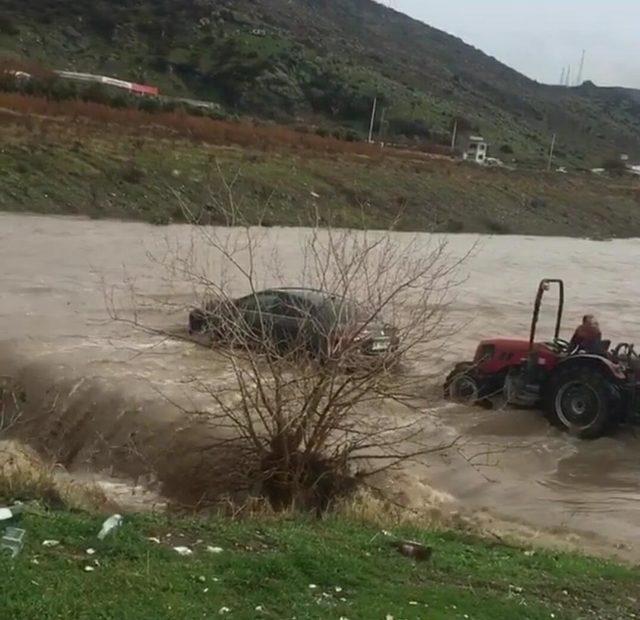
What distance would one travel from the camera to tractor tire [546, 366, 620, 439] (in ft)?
45.7

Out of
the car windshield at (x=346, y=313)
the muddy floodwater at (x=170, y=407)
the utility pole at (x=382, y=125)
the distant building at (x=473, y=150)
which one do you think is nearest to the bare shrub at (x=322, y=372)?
the car windshield at (x=346, y=313)

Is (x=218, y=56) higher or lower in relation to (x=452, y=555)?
higher

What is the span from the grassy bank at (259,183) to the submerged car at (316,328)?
48.8 ft

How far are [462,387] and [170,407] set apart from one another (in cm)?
429

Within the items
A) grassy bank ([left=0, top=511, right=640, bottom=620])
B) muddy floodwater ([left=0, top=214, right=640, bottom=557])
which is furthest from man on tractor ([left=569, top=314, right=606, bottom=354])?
grassy bank ([left=0, top=511, right=640, bottom=620])

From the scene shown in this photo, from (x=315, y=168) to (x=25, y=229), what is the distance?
21060 millimetres

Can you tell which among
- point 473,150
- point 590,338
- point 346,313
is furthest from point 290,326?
point 473,150

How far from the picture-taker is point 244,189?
141ft

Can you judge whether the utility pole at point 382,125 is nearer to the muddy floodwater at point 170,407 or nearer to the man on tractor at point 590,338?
the muddy floodwater at point 170,407

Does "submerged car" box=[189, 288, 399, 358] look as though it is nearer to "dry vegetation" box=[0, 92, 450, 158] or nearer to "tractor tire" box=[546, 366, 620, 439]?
"tractor tire" box=[546, 366, 620, 439]

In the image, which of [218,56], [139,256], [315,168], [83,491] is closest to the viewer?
[83,491]

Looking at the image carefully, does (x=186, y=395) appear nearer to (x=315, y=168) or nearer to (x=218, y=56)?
(x=315, y=168)

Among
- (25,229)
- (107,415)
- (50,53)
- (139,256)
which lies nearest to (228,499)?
(107,415)

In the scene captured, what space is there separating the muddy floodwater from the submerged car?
189 centimetres
